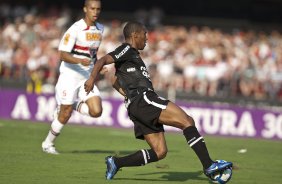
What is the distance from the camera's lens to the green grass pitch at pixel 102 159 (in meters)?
11.5

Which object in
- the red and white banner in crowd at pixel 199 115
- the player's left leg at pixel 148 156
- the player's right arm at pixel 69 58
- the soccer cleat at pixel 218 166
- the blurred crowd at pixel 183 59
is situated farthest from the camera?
the blurred crowd at pixel 183 59

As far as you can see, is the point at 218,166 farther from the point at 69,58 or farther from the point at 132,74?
the point at 69,58

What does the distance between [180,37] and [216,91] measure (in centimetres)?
303

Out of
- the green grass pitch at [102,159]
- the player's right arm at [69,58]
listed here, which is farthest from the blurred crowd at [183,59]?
the player's right arm at [69,58]

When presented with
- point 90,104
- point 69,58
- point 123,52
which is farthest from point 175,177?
point 69,58

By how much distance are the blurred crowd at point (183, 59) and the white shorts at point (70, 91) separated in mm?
10933

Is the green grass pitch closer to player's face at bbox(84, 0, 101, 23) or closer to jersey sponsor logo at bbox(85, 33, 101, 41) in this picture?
jersey sponsor logo at bbox(85, 33, 101, 41)

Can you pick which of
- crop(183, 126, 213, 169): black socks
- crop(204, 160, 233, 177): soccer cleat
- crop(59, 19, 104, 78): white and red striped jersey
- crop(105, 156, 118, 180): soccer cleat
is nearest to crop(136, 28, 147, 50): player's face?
crop(183, 126, 213, 169): black socks

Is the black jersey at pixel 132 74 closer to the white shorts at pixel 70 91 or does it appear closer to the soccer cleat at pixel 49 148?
the white shorts at pixel 70 91

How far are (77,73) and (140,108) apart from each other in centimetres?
410

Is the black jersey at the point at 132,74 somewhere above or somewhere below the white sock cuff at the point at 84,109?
above

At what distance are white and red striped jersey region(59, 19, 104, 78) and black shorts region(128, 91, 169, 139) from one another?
368 cm

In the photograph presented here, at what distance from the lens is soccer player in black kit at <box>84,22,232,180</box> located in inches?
424

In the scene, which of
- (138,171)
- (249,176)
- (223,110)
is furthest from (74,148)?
(223,110)
